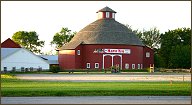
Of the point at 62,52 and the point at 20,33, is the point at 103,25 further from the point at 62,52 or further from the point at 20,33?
the point at 20,33

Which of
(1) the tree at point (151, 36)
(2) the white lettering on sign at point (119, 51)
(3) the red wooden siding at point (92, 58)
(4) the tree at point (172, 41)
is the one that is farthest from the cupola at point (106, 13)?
(1) the tree at point (151, 36)

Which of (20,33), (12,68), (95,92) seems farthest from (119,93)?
(20,33)

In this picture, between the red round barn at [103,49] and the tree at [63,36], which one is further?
the tree at [63,36]

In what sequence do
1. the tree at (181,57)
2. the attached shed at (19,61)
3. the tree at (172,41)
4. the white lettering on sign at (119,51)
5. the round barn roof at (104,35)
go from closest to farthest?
1. the attached shed at (19,61)
2. the white lettering on sign at (119,51)
3. the round barn roof at (104,35)
4. the tree at (181,57)
5. the tree at (172,41)

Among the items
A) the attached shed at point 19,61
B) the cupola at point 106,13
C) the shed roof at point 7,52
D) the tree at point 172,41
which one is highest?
the cupola at point 106,13

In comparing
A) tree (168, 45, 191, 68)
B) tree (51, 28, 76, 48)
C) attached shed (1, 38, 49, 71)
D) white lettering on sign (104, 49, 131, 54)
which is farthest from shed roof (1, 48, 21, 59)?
tree (51, 28, 76, 48)

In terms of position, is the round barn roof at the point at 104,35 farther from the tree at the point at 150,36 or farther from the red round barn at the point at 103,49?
the tree at the point at 150,36

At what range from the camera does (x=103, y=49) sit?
84.3 metres

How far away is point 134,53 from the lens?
8694cm

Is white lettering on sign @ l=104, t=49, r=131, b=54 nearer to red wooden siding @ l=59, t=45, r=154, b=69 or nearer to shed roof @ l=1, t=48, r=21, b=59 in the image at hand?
red wooden siding @ l=59, t=45, r=154, b=69

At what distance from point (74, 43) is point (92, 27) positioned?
17.7ft

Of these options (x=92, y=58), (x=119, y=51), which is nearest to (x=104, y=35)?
(x=119, y=51)

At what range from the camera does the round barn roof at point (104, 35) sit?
280ft

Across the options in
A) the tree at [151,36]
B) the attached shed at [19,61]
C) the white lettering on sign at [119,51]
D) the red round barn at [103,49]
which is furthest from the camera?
the tree at [151,36]
